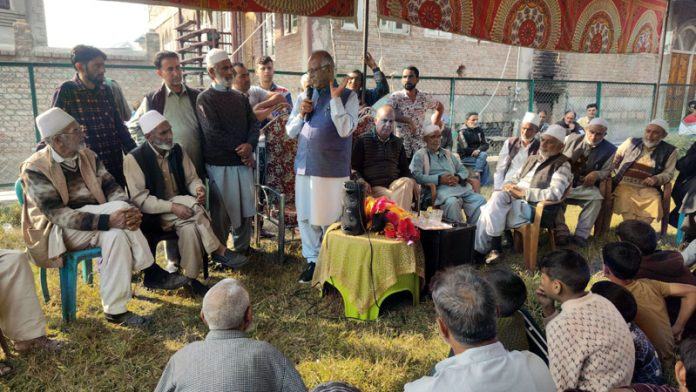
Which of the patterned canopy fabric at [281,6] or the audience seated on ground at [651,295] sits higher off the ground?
the patterned canopy fabric at [281,6]

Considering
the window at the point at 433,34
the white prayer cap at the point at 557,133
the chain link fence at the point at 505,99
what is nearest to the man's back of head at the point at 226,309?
the white prayer cap at the point at 557,133

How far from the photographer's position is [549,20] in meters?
5.69

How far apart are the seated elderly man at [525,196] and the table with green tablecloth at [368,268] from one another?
1.41 meters

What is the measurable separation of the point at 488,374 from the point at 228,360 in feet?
2.94

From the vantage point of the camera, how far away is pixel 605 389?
7.18ft

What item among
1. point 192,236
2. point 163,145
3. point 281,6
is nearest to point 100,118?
point 163,145

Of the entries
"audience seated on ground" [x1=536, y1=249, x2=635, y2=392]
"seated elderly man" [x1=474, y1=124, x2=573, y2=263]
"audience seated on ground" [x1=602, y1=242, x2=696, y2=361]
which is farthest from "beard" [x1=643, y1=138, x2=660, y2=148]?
"audience seated on ground" [x1=536, y1=249, x2=635, y2=392]

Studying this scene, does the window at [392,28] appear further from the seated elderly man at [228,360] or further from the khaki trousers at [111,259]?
the seated elderly man at [228,360]

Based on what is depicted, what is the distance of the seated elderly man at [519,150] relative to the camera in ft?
18.0

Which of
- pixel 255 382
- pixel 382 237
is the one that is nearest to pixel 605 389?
pixel 255 382

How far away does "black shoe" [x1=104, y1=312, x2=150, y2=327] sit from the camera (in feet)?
11.5

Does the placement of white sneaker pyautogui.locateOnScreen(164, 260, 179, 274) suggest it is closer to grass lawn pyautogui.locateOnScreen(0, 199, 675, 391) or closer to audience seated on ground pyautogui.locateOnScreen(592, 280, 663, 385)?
grass lawn pyautogui.locateOnScreen(0, 199, 675, 391)

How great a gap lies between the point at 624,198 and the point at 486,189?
2.71m

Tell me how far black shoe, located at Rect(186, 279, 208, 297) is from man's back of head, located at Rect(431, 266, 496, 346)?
2.80m
